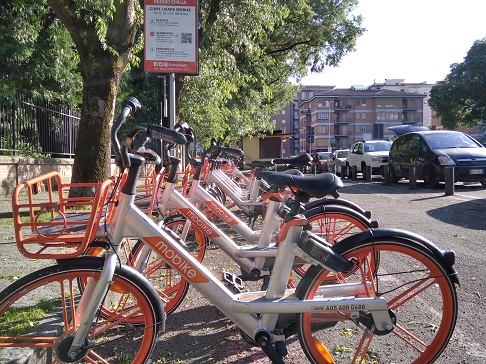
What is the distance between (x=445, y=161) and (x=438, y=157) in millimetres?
276

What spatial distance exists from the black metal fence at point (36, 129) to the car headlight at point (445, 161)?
1102 centimetres

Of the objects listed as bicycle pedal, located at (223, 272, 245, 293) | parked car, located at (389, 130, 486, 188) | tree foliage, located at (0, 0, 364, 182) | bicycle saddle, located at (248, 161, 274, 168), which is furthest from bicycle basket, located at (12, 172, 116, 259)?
parked car, located at (389, 130, 486, 188)

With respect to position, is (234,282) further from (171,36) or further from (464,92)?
(464,92)

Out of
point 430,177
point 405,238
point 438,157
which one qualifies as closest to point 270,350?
point 405,238

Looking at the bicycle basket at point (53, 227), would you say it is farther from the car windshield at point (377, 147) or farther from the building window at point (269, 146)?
the building window at point (269, 146)

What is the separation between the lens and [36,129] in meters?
12.4

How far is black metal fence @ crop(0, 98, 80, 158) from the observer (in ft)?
36.7

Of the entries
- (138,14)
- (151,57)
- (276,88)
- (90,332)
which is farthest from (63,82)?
(276,88)

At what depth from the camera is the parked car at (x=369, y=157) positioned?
1933 centimetres

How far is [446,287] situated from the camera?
2650mm

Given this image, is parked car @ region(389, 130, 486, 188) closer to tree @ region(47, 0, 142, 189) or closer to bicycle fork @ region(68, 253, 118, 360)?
tree @ region(47, 0, 142, 189)

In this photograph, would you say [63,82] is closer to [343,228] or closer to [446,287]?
[343,228]

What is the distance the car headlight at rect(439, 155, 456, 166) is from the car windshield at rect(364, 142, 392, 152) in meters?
7.68

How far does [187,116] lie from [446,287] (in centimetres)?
1377
